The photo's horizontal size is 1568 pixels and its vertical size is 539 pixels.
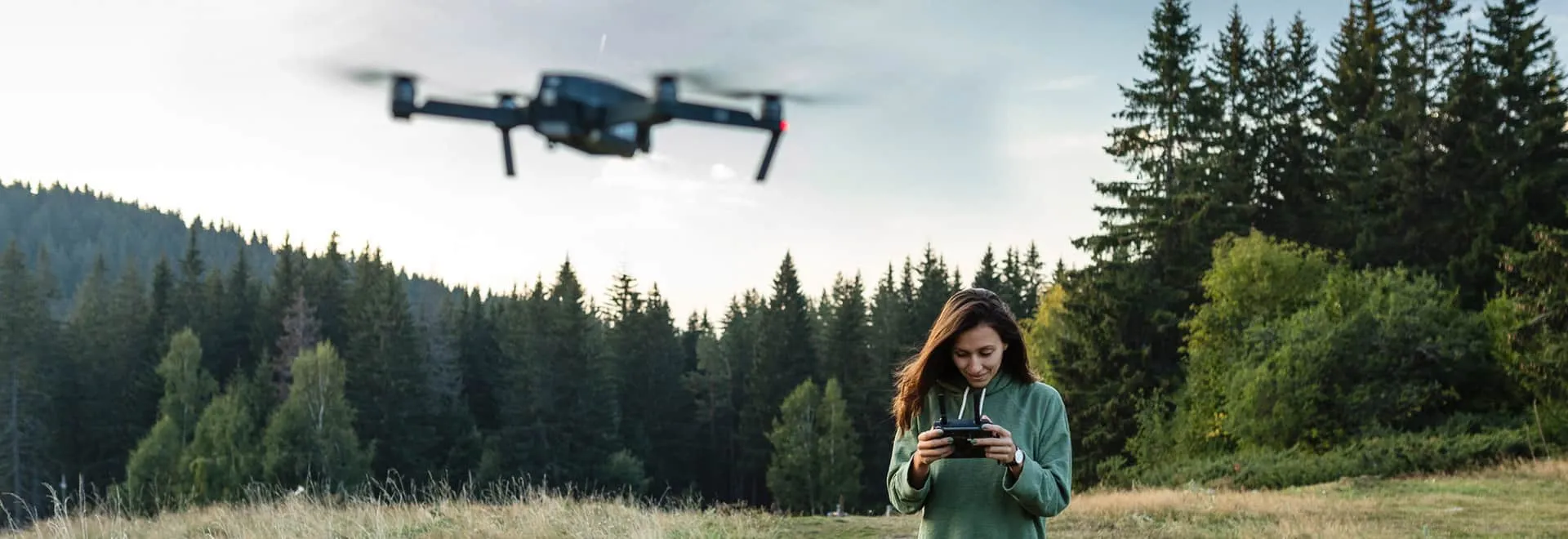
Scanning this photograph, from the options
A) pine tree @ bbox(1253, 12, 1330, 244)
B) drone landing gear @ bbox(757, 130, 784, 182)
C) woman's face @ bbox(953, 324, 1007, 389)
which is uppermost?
pine tree @ bbox(1253, 12, 1330, 244)

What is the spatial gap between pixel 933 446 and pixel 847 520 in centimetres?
962

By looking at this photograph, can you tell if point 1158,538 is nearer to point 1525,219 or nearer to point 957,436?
point 957,436

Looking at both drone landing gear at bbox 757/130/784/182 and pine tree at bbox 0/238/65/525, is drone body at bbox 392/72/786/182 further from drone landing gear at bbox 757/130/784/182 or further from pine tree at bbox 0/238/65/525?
pine tree at bbox 0/238/65/525

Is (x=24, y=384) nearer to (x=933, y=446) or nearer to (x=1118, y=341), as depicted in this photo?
(x=1118, y=341)

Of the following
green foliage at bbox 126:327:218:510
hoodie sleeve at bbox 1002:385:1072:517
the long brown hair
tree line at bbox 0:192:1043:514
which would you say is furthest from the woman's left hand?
green foliage at bbox 126:327:218:510

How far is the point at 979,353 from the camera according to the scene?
9.27 ft

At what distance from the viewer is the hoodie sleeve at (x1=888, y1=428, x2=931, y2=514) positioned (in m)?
2.84

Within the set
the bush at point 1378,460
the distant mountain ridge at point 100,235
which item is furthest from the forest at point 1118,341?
the distant mountain ridge at point 100,235

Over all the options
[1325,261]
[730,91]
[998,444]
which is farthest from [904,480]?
[1325,261]

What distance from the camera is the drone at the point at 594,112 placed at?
122 inches

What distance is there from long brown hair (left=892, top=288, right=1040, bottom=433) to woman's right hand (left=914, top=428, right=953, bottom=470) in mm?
300

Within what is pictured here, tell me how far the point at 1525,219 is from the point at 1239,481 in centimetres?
1639

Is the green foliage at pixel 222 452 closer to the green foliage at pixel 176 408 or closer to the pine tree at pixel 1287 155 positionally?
the green foliage at pixel 176 408

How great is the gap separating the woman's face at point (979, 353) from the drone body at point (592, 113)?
36.4 inches
